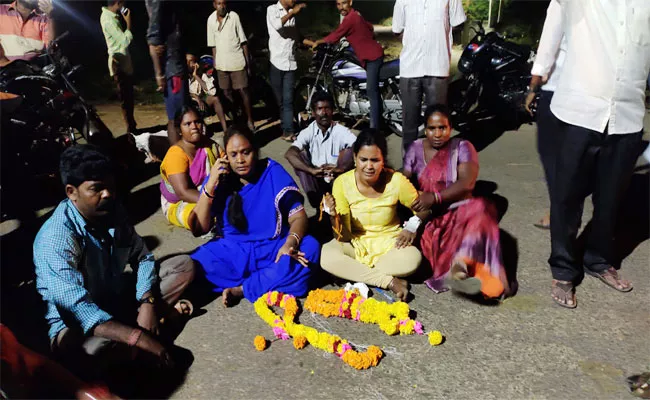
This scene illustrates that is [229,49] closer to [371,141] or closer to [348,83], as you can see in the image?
[348,83]

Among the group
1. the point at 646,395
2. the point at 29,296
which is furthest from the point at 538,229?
the point at 29,296

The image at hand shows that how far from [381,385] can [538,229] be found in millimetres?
2322

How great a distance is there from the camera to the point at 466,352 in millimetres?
3041

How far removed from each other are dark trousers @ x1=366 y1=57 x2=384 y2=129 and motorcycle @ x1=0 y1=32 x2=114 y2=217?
312 cm

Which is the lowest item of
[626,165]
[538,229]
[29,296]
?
[538,229]

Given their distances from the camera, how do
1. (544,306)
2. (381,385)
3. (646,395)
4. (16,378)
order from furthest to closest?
(544,306) < (381,385) < (646,395) < (16,378)

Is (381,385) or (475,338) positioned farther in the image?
(475,338)

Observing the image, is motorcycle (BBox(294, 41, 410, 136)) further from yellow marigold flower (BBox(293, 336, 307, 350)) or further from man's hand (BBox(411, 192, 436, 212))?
yellow marigold flower (BBox(293, 336, 307, 350))

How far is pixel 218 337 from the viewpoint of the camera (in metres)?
3.27

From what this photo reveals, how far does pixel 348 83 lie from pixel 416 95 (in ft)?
7.15

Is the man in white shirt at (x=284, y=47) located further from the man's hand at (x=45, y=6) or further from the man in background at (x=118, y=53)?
the man's hand at (x=45, y=6)

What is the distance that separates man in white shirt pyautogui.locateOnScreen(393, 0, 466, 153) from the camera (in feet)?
16.9

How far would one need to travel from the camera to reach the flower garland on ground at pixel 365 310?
10.5 feet

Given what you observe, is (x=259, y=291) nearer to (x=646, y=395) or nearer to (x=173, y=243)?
(x=173, y=243)
